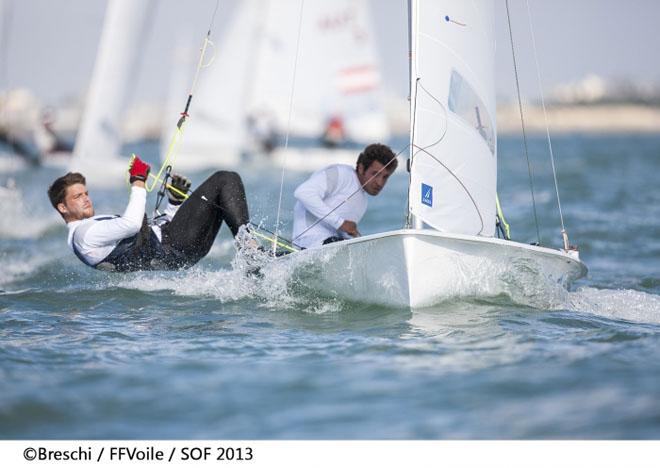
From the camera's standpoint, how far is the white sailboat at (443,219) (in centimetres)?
440

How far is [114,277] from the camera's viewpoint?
6.09 m

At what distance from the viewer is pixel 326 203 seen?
16.7 feet

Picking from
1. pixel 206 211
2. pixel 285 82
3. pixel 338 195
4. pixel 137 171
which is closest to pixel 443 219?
pixel 338 195

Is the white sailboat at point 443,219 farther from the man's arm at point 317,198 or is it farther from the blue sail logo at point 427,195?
the man's arm at point 317,198

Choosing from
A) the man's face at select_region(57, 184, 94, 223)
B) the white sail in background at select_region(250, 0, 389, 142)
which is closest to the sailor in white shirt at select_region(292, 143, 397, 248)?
the man's face at select_region(57, 184, 94, 223)

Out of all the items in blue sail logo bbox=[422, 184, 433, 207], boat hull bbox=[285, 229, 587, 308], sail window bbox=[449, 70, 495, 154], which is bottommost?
boat hull bbox=[285, 229, 587, 308]

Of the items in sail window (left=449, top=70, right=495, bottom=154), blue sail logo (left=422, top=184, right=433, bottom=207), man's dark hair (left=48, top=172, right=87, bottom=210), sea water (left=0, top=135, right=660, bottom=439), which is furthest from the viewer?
sail window (left=449, top=70, right=495, bottom=154)

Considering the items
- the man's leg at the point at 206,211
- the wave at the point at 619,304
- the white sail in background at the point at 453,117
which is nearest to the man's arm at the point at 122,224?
the man's leg at the point at 206,211

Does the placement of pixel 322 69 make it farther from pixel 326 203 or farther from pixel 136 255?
pixel 136 255

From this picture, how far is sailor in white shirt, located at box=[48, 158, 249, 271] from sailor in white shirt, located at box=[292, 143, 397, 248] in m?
0.35

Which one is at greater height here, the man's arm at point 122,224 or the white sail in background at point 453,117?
the white sail in background at point 453,117

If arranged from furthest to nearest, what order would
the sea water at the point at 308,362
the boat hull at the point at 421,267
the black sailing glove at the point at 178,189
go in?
the black sailing glove at the point at 178,189, the boat hull at the point at 421,267, the sea water at the point at 308,362

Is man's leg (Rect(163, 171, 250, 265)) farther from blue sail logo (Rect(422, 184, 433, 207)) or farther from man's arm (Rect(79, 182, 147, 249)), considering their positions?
blue sail logo (Rect(422, 184, 433, 207))

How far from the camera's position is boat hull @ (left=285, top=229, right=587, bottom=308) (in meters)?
4.33
